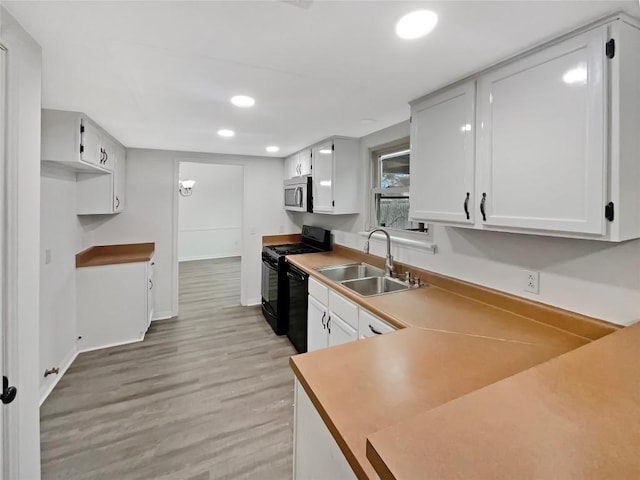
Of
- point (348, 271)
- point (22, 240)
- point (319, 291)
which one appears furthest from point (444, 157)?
point (22, 240)

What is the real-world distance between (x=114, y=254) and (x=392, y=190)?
3.35 metres

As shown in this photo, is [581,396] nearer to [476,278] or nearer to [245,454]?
[476,278]

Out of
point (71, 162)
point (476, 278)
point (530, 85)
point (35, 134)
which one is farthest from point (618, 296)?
point (71, 162)

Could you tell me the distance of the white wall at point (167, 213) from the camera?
3.83m

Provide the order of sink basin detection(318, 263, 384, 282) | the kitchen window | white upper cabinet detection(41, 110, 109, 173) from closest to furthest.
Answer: white upper cabinet detection(41, 110, 109, 173)
the kitchen window
sink basin detection(318, 263, 384, 282)

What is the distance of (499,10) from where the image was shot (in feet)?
3.59

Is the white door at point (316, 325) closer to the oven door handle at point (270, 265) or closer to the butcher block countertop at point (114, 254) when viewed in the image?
the oven door handle at point (270, 265)

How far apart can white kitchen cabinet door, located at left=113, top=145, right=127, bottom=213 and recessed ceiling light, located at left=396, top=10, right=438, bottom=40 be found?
324 cm

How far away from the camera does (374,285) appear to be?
270 cm

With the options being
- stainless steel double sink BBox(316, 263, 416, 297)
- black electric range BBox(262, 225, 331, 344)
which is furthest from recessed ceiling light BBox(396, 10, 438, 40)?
black electric range BBox(262, 225, 331, 344)

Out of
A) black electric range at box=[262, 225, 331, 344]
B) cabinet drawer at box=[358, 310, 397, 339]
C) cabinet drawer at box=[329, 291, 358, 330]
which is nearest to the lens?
cabinet drawer at box=[358, 310, 397, 339]

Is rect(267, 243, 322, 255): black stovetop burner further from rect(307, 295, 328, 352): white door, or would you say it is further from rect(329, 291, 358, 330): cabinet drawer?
rect(329, 291, 358, 330): cabinet drawer

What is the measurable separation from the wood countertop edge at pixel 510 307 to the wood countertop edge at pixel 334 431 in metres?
0.69

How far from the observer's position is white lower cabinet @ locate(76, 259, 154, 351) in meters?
3.11
